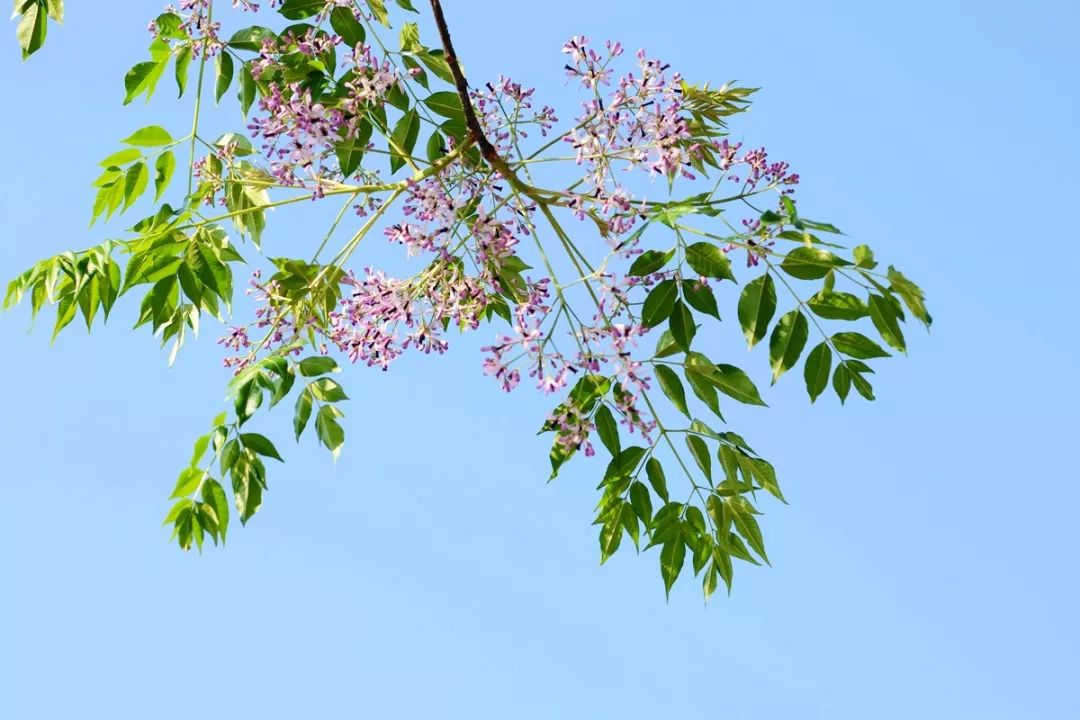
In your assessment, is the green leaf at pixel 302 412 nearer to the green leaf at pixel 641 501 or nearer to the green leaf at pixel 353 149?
the green leaf at pixel 353 149

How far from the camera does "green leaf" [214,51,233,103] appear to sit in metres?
3.42

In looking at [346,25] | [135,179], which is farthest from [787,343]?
[135,179]

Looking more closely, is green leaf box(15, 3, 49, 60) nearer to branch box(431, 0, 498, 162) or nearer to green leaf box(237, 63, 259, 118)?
green leaf box(237, 63, 259, 118)

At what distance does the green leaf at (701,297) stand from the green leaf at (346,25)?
106cm

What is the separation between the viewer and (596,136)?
2883 millimetres

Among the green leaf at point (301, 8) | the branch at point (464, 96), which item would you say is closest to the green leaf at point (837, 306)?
the branch at point (464, 96)

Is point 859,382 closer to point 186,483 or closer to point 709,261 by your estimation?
point 709,261

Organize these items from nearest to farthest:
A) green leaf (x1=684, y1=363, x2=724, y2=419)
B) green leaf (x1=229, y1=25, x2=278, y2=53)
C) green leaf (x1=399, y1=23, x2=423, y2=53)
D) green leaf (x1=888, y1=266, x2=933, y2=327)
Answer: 1. green leaf (x1=888, y1=266, x2=933, y2=327)
2. green leaf (x1=684, y1=363, x2=724, y2=419)
3. green leaf (x1=229, y1=25, x2=278, y2=53)
4. green leaf (x1=399, y1=23, x2=423, y2=53)

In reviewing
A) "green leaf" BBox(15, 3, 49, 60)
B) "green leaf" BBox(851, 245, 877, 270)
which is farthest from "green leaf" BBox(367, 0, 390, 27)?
"green leaf" BBox(851, 245, 877, 270)

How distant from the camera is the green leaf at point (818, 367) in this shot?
2789 millimetres

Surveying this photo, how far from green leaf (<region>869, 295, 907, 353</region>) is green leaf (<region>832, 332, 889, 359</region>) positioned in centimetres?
8

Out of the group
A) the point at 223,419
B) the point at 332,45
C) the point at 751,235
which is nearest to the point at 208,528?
the point at 223,419

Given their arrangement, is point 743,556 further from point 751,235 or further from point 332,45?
point 332,45

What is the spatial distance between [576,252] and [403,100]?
0.61 metres
